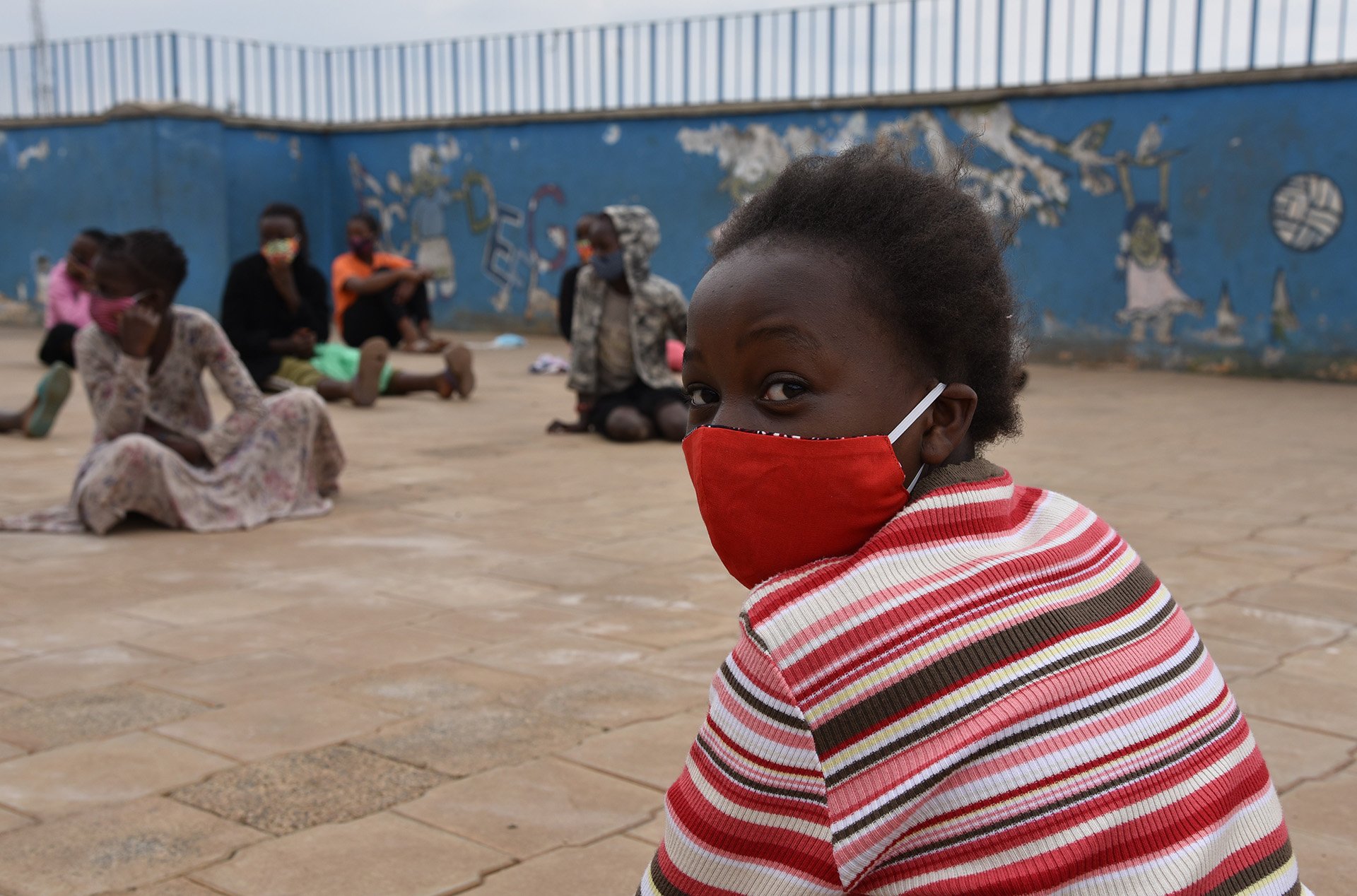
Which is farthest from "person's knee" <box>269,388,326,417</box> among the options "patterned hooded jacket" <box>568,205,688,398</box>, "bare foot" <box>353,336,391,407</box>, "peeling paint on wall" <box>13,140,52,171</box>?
"peeling paint on wall" <box>13,140,52,171</box>

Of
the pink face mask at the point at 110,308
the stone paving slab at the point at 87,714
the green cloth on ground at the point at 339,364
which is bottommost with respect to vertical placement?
the stone paving slab at the point at 87,714

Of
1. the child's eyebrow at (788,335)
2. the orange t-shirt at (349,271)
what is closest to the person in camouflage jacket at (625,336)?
the orange t-shirt at (349,271)

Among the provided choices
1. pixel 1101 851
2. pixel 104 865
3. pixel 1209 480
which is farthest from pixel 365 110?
pixel 1101 851

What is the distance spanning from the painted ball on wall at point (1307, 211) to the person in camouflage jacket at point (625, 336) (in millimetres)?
6754

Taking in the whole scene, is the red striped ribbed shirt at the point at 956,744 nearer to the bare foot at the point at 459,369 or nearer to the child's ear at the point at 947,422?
the child's ear at the point at 947,422

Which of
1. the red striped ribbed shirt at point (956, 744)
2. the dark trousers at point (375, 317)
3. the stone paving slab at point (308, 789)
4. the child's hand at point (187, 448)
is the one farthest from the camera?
the dark trousers at point (375, 317)

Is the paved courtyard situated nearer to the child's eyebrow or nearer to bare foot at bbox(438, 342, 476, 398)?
the child's eyebrow

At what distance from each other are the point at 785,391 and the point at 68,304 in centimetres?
1127

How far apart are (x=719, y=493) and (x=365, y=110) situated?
19.4m

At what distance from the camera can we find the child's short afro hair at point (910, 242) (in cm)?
141

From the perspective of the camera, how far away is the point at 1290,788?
2836 mm

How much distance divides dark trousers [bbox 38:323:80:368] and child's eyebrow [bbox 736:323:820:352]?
10828 millimetres

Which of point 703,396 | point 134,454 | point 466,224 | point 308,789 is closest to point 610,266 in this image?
point 134,454

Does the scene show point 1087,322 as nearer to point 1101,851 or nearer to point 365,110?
point 365,110
